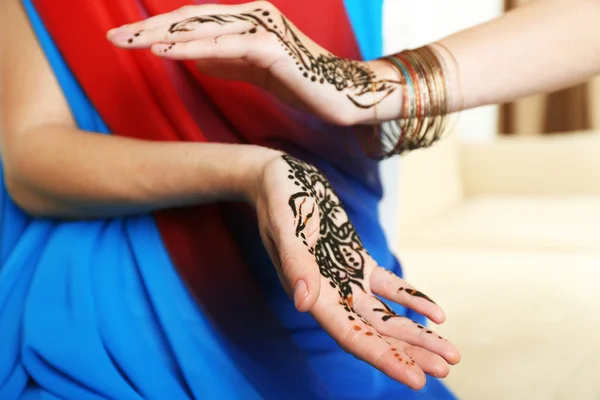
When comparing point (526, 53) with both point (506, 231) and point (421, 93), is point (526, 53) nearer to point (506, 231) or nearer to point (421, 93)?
point (421, 93)

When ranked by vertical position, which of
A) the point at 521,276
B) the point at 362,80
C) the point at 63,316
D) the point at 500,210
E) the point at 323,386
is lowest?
the point at 500,210

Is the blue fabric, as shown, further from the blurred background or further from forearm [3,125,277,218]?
the blurred background

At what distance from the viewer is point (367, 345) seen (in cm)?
41

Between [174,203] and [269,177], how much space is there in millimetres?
117

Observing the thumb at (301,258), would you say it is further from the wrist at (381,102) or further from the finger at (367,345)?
the wrist at (381,102)

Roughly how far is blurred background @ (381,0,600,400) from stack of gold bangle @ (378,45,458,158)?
0.74 ft

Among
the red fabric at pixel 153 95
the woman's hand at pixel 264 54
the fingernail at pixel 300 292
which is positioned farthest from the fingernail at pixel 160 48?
the fingernail at pixel 300 292

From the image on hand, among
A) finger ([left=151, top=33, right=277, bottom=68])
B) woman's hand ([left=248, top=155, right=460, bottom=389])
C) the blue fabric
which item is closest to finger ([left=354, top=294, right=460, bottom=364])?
woman's hand ([left=248, top=155, right=460, bottom=389])

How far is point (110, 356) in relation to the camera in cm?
53

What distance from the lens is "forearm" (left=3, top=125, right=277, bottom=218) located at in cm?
53

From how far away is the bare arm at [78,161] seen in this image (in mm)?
530

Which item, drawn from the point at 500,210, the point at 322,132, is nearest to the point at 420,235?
the point at 500,210

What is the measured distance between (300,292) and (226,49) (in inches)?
8.4

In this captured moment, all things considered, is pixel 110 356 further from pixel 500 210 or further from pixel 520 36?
pixel 500 210
